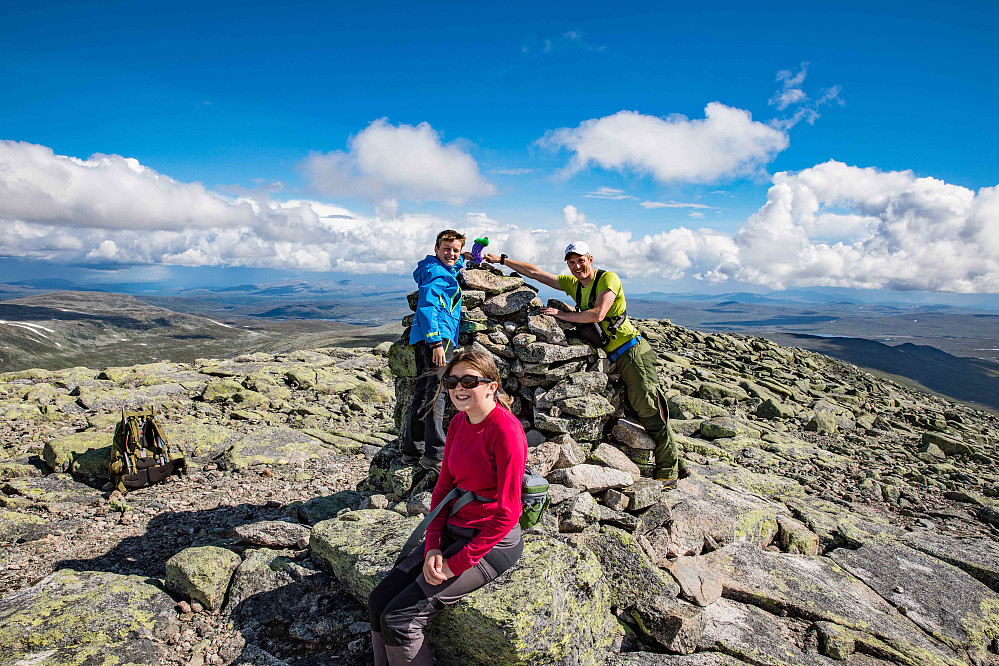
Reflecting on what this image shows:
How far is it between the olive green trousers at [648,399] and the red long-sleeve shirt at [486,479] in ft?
19.7

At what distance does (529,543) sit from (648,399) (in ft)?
17.7

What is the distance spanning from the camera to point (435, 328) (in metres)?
9.44

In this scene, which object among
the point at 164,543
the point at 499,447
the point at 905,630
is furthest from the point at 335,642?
the point at 905,630

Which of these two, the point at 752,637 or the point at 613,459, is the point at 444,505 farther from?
the point at 613,459

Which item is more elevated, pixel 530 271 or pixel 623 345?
pixel 530 271

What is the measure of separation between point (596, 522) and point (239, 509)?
9.94 meters

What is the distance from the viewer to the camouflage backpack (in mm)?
13422

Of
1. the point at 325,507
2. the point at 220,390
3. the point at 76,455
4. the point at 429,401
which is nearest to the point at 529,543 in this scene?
the point at 429,401

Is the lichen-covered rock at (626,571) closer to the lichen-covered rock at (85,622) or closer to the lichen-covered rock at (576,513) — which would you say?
the lichen-covered rock at (576,513)

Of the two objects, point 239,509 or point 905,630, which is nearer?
point 905,630

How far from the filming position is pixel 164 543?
10625mm

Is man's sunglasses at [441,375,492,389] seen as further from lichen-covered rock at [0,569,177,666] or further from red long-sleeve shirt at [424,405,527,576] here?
lichen-covered rock at [0,569,177,666]

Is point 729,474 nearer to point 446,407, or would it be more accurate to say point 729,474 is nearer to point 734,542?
point 734,542

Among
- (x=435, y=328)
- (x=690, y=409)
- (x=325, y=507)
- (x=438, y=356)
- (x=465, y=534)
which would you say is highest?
(x=435, y=328)
